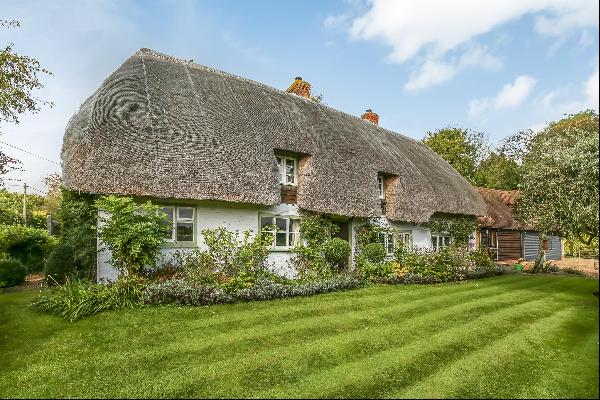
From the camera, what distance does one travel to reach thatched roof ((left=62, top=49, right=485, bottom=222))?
1144 cm

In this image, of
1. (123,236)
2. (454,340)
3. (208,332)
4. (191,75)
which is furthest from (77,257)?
(454,340)

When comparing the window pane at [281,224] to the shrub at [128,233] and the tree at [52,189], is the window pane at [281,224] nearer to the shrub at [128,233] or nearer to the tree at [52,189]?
the shrub at [128,233]

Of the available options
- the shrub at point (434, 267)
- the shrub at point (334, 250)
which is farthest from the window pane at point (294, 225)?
the shrub at point (434, 267)

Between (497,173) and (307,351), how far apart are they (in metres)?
34.3

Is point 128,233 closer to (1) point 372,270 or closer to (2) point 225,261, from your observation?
(2) point 225,261

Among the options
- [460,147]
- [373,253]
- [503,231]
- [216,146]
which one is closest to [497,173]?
[460,147]

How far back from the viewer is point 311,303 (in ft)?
34.4

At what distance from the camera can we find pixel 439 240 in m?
22.2

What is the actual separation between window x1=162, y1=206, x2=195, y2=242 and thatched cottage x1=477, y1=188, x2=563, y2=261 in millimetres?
19976

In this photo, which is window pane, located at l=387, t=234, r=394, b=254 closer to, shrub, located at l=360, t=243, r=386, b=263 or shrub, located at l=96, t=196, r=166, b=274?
shrub, located at l=360, t=243, r=386, b=263

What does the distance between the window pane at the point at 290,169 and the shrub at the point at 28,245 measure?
36.0ft

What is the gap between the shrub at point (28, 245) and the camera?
1545 centimetres

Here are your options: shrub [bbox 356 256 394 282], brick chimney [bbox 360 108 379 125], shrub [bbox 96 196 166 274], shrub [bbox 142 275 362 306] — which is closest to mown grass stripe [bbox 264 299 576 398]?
shrub [bbox 142 275 362 306]

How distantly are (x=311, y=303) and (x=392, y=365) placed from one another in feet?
15.0
